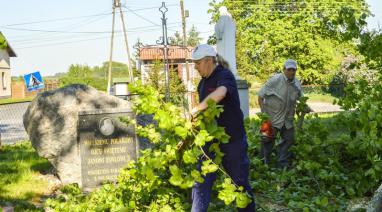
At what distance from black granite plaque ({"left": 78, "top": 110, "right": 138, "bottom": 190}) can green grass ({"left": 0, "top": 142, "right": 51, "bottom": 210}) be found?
0.73 m

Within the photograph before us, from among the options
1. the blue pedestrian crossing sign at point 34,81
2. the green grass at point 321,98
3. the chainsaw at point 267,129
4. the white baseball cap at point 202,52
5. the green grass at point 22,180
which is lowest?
the green grass at point 22,180

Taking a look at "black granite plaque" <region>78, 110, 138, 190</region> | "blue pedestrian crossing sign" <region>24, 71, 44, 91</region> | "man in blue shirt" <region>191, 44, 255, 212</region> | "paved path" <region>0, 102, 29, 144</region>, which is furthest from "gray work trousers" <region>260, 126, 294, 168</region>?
"blue pedestrian crossing sign" <region>24, 71, 44, 91</region>

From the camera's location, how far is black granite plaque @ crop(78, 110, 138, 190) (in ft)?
22.5

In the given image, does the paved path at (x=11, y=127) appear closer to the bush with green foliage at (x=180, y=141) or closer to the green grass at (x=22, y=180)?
the green grass at (x=22, y=180)

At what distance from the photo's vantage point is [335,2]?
4084 centimetres

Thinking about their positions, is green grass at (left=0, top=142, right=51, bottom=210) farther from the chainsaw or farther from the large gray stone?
the chainsaw

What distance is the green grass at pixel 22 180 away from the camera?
20.7 feet

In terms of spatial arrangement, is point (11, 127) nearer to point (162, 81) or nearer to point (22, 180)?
point (162, 81)

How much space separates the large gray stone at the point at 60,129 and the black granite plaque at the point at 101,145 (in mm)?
344

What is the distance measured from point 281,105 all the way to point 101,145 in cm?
271

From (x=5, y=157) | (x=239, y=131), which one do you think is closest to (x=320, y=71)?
(x=5, y=157)

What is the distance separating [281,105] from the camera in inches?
254

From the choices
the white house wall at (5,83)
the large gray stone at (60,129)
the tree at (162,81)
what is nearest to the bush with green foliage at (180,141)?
the large gray stone at (60,129)

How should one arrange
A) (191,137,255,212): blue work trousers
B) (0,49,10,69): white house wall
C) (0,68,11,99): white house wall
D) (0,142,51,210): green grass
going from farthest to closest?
1. (0,49,10,69): white house wall
2. (0,68,11,99): white house wall
3. (0,142,51,210): green grass
4. (191,137,255,212): blue work trousers
